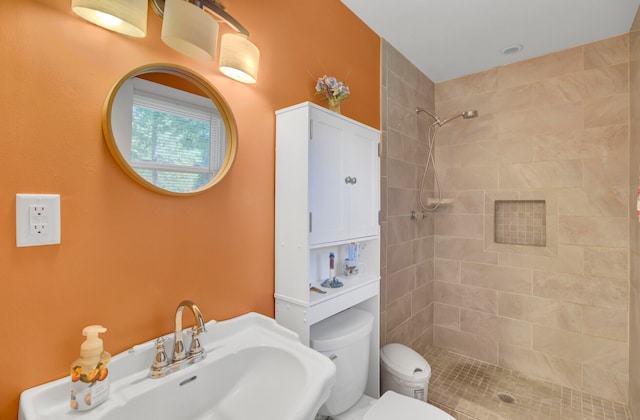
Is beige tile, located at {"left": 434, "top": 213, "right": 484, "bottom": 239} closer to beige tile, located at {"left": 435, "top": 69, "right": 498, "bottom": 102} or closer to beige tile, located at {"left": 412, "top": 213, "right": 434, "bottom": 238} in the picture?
beige tile, located at {"left": 412, "top": 213, "right": 434, "bottom": 238}

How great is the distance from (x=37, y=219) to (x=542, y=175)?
2923mm

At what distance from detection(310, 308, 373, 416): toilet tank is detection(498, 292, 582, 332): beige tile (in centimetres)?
153

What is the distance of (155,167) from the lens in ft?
3.39

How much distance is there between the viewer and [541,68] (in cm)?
235

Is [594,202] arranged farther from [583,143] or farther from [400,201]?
[400,201]

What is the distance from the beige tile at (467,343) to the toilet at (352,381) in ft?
4.69

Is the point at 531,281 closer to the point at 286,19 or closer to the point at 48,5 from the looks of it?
the point at 286,19

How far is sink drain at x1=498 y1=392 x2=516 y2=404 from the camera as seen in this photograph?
207 cm

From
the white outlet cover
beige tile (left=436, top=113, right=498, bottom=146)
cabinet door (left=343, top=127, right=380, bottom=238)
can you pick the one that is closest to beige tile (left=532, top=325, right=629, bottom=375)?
beige tile (left=436, top=113, right=498, bottom=146)

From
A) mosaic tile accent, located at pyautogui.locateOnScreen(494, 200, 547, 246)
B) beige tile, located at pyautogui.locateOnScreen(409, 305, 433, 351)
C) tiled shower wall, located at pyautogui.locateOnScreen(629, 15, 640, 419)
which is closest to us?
tiled shower wall, located at pyautogui.locateOnScreen(629, 15, 640, 419)

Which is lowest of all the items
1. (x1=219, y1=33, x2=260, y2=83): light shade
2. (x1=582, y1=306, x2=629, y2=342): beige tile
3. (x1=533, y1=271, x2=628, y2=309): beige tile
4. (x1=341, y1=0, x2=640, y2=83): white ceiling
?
(x1=582, y1=306, x2=629, y2=342): beige tile

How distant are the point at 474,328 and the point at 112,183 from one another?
2.84 m

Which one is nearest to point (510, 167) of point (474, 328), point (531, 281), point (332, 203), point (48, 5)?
point (531, 281)

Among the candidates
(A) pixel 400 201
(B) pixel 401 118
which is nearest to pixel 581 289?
(A) pixel 400 201
